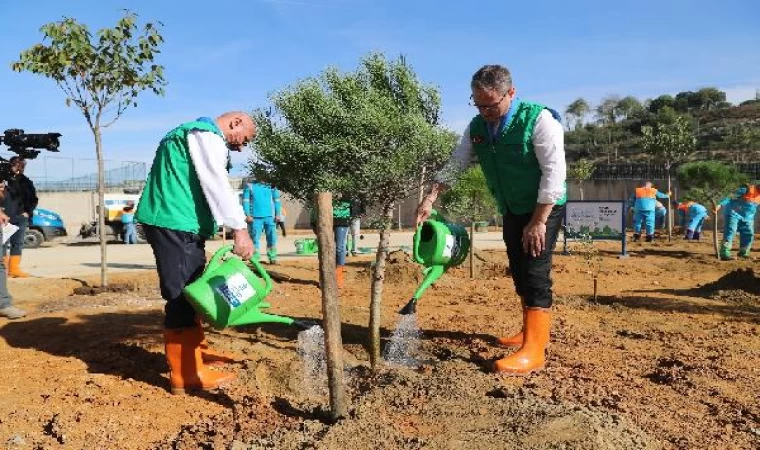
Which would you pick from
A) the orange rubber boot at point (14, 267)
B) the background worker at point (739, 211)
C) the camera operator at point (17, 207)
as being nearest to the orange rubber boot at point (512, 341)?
the camera operator at point (17, 207)

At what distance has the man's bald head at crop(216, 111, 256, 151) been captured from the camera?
12.6ft

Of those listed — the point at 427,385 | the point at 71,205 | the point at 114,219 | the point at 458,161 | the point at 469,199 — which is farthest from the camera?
the point at 71,205

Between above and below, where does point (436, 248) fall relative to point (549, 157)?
below

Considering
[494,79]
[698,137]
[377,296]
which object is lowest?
A: [377,296]

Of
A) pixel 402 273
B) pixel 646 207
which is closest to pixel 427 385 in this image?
pixel 402 273

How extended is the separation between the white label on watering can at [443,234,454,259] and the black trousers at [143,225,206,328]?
1.55 metres

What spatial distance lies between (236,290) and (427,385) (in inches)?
46.8

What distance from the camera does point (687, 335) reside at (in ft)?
16.1

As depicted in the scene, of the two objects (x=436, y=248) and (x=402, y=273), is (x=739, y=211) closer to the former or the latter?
(x=402, y=273)

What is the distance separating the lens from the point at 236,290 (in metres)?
3.50

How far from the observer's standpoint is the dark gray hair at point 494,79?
11.6 feet

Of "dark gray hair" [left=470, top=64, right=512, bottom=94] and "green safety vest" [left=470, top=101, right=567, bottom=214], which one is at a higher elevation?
"dark gray hair" [left=470, top=64, right=512, bottom=94]

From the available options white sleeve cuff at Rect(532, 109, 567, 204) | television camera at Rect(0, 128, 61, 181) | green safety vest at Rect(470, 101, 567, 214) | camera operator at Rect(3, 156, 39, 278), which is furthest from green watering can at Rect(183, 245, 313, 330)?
camera operator at Rect(3, 156, 39, 278)

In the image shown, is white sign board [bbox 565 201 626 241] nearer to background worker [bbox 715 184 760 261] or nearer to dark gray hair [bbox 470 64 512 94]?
background worker [bbox 715 184 760 261]
